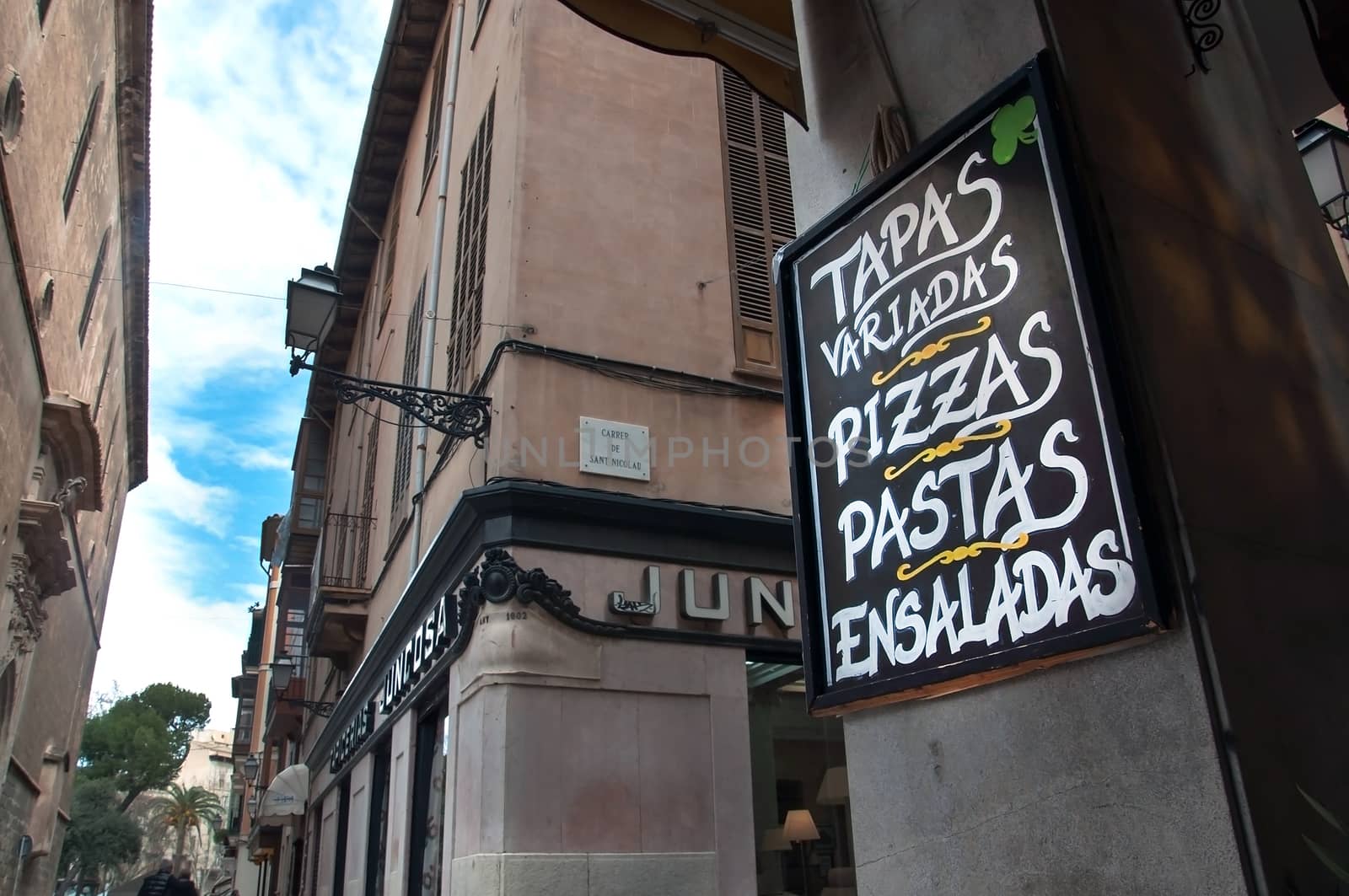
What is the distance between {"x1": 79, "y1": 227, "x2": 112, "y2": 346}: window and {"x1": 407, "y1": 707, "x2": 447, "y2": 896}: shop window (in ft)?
41.3

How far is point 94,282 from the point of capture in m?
18.1

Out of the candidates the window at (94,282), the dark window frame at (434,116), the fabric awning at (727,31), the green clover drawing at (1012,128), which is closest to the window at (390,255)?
the dark window frame at (434,116)

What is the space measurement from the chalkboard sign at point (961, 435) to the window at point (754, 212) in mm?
5397

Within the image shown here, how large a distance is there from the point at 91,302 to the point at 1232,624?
66.1ft

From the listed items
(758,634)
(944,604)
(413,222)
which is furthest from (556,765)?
(413,222)

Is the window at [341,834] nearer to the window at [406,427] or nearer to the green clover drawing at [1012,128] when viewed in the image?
the window at [406,427]

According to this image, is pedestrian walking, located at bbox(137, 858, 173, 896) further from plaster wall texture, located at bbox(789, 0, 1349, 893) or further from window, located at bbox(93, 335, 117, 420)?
plaster wall texture, located at bbox(789, 0, 1349, 893)

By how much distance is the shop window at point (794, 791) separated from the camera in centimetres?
729

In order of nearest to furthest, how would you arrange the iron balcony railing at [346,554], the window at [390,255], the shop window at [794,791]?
the shop window at [794,791]
the iron balcony railing at [346,554]
the window at [390,255]

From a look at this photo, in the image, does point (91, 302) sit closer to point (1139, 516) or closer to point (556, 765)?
point (556, 765)

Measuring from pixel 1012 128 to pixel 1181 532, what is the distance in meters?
1.25

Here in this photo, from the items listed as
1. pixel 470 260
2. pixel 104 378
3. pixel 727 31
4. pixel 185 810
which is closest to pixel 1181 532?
pixel 727 31

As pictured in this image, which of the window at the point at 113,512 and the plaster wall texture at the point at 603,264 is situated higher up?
the window at the point at 113,512

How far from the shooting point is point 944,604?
263cm
